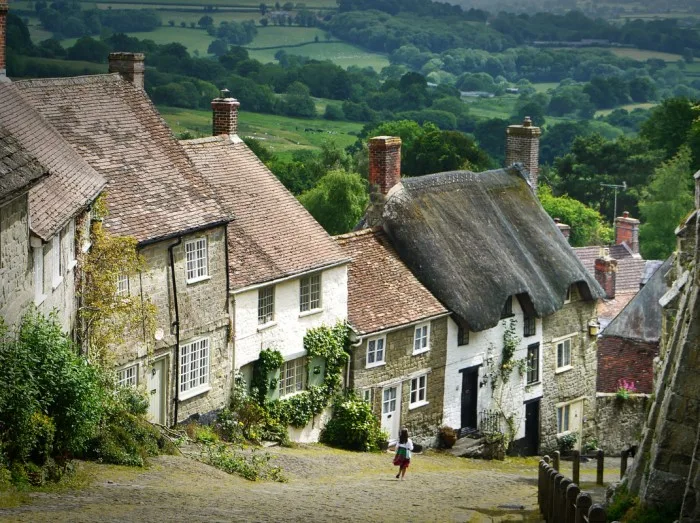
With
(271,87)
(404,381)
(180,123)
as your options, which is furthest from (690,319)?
(271,87)

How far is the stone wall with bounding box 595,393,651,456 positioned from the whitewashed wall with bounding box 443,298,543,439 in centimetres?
298

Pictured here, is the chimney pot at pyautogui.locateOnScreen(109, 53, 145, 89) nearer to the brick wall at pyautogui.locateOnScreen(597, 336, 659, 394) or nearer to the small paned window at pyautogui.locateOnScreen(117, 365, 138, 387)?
the small paned window at pyautogui.locateOnScreen(117, 365, 138, 387)

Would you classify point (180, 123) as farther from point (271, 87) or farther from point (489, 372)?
point (489, 372)

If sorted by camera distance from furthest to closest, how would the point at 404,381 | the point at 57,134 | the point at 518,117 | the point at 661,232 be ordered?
the point at 518,117, the point at 661,232, the point at 404,381, the point at 57,134

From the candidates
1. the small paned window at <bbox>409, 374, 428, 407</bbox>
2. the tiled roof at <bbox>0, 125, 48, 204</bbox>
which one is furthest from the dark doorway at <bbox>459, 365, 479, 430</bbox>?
the tiled roof at <bbox>0, 125, 48, 204</bbox>

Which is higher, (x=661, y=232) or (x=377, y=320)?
(x=661, y=232)

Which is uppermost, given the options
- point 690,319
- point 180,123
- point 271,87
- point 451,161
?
point 271,87

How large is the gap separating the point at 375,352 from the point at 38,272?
15.1m

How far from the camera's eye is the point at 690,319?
22.4 metres

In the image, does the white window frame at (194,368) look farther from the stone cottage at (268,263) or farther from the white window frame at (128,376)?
the white window frame at (128,376)

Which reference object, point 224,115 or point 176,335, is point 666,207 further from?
point 176,335

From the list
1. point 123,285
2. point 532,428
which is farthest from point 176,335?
point 532,428

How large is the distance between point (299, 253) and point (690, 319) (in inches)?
628

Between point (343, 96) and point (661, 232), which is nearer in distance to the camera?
point (661, 232)
